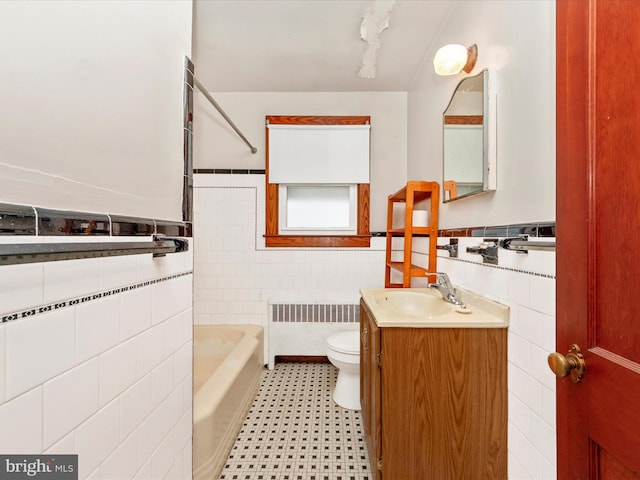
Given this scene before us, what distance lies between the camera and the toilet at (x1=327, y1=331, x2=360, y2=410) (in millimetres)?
1874

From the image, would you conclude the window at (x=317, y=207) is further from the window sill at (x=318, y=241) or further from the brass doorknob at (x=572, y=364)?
the brass doorknob at (x=572, y=364)

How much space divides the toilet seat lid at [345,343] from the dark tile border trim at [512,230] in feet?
3.02

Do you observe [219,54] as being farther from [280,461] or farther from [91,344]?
[280,461]

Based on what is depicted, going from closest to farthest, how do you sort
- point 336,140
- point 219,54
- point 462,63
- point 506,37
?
point 506,37, point 462,63, point 219,54, point 336,140

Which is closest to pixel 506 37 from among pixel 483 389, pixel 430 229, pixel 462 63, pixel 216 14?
pixel 462 63

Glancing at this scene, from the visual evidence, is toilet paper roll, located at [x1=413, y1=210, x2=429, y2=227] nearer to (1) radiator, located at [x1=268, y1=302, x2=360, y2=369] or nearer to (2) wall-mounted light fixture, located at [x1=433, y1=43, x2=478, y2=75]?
(2) wall-mounted light fixture, located at [x1=433, y1=43, x2=478, y2=75]

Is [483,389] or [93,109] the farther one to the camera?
[483,389]

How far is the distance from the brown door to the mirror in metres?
0.60

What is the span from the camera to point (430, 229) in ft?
6.41

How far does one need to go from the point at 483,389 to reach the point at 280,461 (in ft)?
Answer: 3.46

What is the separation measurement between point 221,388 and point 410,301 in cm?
114

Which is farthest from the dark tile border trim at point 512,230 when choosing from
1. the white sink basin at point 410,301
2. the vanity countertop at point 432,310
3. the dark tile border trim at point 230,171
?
the dark tile border trim at point 230,171

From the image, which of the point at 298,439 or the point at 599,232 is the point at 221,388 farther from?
the point at 599,232

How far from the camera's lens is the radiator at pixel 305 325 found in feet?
8.41
